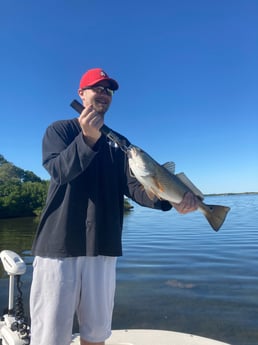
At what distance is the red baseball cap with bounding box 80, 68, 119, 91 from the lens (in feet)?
11.2

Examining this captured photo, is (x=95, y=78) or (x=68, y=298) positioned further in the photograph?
(x=95, y=78)

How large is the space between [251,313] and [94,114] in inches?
281

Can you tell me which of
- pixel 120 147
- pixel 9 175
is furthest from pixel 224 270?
pixel 9 175

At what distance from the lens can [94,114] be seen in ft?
9.46

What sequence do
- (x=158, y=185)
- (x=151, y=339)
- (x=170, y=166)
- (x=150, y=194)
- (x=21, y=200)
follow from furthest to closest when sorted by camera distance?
1. (x=21, y=200)
2. (x=151, y=339)
3. (x=170, y=166)
4. (x=150, y=194)
5. (x=158, y=185)

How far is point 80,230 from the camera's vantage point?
3.21 meters

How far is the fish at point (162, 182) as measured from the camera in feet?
10.4

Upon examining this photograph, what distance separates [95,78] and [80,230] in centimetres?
154

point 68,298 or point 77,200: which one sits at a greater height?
point 77,200

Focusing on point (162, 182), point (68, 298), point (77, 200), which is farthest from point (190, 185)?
point (68, 298)

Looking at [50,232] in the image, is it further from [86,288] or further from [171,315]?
[171,315]

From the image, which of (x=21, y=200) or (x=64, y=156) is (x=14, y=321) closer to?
(x=64, y=156)

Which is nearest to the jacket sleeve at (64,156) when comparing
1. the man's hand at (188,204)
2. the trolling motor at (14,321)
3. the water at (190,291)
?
the man's hand at (188,204)

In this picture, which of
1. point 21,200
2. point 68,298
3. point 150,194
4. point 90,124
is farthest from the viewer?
point 21,200
